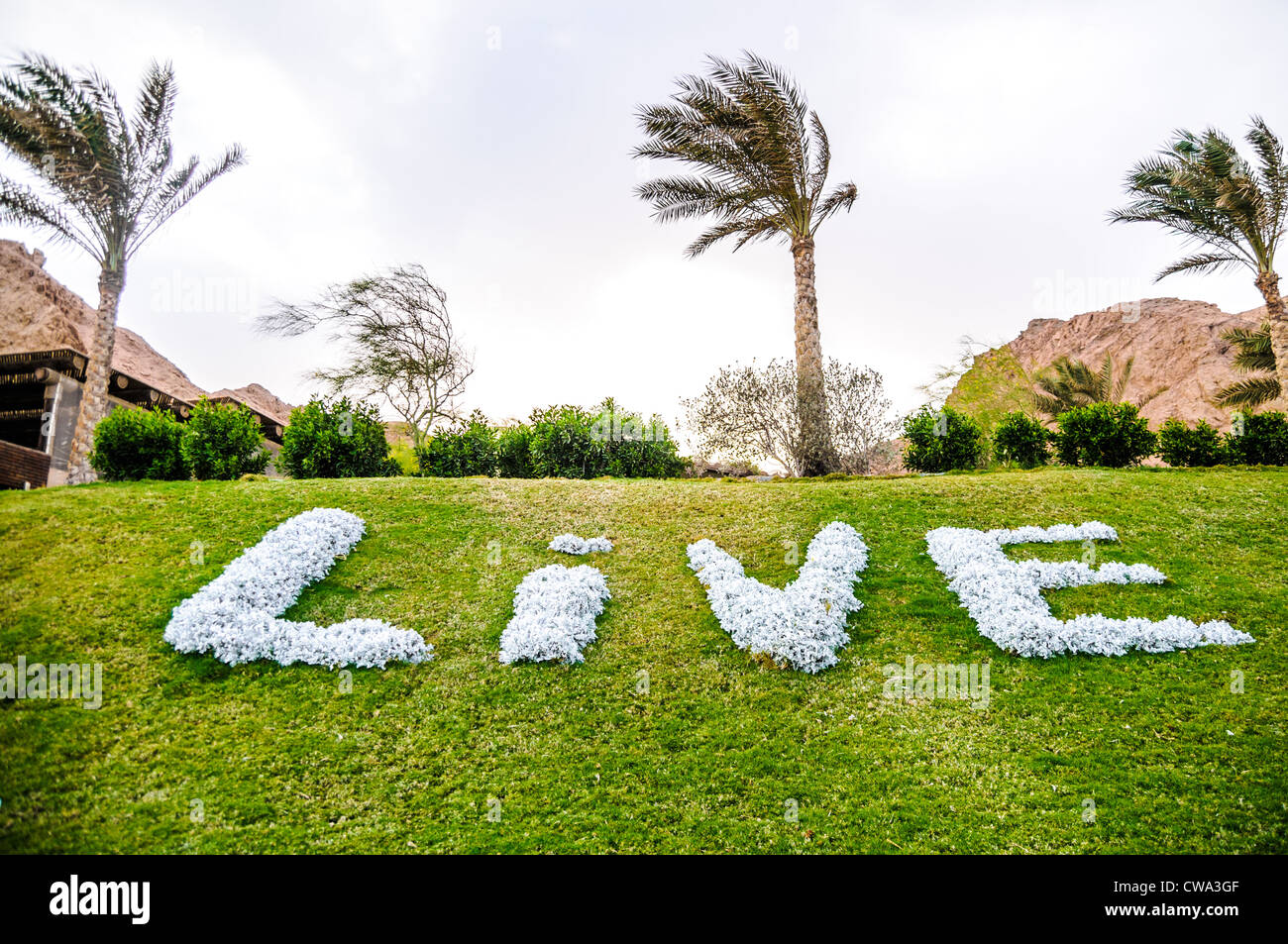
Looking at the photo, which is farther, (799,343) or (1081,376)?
(1081,376)

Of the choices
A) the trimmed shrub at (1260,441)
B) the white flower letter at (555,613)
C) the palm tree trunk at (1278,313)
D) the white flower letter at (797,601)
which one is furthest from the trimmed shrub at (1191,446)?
the white flower letter at (555,613)

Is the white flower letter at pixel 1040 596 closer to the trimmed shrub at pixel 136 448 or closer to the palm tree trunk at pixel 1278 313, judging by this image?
the palm tree trunk at pixel 1278 313

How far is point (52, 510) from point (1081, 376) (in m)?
42.9

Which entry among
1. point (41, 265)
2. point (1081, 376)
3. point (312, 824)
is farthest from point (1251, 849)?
point (41, 265)

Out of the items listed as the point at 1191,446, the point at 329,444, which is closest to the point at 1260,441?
the point at 1191,446

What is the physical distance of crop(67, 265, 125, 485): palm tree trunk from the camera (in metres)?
18.7

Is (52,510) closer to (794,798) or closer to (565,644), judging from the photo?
(565,644)

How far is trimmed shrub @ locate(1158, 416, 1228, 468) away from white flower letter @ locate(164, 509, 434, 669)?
19.1 meters

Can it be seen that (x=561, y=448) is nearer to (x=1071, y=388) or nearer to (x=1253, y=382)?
(x=1253, y=382)

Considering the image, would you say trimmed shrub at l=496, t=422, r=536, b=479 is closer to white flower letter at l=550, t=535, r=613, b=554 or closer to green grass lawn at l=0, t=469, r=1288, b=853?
green grass lawn at l=0, t=469, r=1288, b=853

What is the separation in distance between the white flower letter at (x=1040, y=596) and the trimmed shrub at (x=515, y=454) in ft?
34.5

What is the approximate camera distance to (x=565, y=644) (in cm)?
835

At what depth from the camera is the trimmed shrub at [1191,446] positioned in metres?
16.3

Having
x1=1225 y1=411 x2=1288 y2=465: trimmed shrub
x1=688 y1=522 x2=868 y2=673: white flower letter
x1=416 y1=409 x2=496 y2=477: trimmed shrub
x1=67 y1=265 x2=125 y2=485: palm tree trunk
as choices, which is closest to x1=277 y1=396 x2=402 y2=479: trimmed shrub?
x1=416 y1=409 x2=496 y2=477: trimmed shrub
